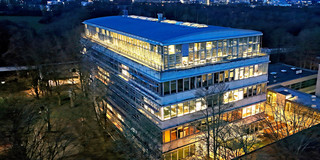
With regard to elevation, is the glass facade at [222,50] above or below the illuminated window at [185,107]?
above

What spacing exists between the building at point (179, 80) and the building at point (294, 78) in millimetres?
12435

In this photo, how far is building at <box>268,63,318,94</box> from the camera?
47.6 meters

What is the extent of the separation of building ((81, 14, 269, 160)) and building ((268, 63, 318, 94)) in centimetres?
1243

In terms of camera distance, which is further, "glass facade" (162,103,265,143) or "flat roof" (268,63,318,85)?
"flat roof" (268,63,318,85)

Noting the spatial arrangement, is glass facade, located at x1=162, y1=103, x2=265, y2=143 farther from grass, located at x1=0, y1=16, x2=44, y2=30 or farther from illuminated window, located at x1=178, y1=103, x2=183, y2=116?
grass, located at x1=0, y1=16, x2=44, y2=30

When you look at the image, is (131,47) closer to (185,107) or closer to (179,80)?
(179,80)

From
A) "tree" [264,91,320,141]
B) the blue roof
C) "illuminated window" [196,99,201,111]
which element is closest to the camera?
the blue roof

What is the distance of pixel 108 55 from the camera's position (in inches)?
1706

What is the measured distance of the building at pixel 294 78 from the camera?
156 ft

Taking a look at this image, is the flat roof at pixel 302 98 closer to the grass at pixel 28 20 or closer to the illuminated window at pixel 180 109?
the illuminated window at pixel 180 109

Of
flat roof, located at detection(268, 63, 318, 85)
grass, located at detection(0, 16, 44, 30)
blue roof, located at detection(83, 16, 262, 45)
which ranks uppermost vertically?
grass, located at detection(0, 16, 44, 30)

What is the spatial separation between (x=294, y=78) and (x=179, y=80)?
30088mm

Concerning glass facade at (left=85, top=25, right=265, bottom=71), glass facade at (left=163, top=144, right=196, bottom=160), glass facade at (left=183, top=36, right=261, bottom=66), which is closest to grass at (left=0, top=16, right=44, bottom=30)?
glass facade at (left=85, top=25, right=265, bottom=71)

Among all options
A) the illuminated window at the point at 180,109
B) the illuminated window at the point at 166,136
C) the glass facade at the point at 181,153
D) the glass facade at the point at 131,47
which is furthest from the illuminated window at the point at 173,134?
the glass facade at the point at 131,47
